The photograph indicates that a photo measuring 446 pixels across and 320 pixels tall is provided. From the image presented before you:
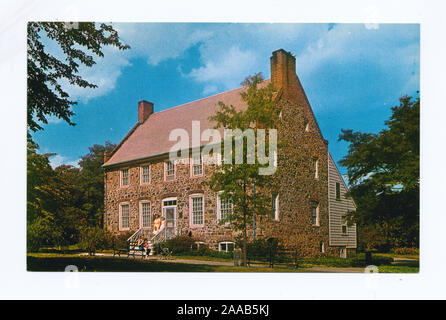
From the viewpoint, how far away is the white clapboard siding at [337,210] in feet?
33.4

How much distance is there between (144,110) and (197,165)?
1.92m

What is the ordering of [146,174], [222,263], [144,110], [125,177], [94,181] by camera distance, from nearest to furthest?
[222,263], [144,110], [94,181], [146,174], [125,177]

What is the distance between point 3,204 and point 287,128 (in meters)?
7.05

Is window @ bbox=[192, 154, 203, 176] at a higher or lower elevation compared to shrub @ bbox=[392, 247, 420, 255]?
higher

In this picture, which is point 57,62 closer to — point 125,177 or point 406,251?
point 125,177

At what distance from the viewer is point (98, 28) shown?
9625 millimetres

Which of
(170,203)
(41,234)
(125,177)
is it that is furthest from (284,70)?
(41,234)

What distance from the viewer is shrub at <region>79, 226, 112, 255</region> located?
10.3 meters

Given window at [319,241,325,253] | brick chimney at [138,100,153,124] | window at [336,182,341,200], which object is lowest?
window at [319,241,325,253]

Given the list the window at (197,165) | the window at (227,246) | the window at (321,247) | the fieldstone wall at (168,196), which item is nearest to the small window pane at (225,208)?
the fieldstone wall at (168,196)

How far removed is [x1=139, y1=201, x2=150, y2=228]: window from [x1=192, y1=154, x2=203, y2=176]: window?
5.42ft

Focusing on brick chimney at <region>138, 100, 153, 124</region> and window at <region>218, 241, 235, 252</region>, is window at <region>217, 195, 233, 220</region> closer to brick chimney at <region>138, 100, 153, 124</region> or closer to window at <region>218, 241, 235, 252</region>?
window at <region>218, 241, 235, 252</region>

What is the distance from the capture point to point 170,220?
10773 millimetres

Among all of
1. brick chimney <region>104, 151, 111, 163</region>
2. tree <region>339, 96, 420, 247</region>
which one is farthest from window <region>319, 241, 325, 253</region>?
brick chimney <region>104, 151, 111, 163</region>
